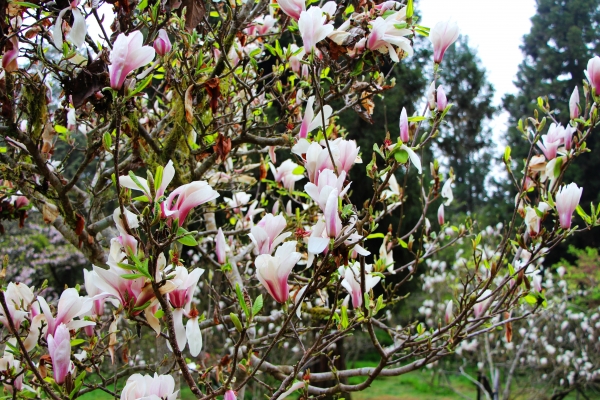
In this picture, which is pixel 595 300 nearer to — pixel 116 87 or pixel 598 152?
pixel 598 152

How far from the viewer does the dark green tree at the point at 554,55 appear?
720 inches

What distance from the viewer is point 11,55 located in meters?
1.29

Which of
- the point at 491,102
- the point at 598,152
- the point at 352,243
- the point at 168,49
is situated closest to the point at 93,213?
the point at 168,49

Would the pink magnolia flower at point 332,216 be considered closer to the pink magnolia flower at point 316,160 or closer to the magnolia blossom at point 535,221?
the pink magnolia flower at point 316,160

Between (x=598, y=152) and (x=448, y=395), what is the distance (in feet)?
35.2

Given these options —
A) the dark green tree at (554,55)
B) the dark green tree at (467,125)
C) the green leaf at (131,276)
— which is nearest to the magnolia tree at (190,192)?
the green leaf at (131,276)

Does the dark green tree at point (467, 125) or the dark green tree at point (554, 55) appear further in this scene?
the dark green tree at point (467, 125)

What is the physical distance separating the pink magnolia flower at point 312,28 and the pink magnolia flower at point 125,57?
1.23ft

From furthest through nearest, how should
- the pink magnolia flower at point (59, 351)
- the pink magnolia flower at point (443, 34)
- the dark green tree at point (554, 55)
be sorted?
the dark green tree at point (554, 55)
the pink magnolia flower at point (443, 34)
the pink magnolia flower at point (59, 351)

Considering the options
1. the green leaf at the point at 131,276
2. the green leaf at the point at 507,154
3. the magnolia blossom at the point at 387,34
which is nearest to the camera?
the green leaf at the point at 131,276

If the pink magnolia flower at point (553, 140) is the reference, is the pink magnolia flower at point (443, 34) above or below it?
above

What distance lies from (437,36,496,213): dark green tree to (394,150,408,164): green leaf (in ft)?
68.7

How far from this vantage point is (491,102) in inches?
906

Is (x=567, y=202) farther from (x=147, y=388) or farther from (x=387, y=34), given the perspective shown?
(x=147, y=388)
